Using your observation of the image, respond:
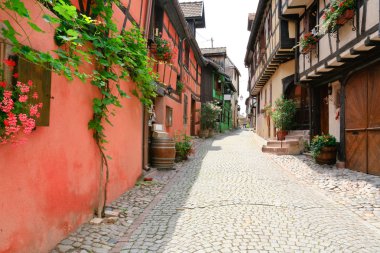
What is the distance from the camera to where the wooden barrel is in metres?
7.70

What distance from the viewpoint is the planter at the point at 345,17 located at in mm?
6270

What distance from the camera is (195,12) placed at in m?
16.2

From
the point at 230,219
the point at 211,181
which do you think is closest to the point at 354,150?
the point at 211,181

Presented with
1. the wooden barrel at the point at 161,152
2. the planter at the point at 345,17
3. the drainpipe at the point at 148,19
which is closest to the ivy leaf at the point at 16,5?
the drainpipe at the point at 148,19

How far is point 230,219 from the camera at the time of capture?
4.05 metres

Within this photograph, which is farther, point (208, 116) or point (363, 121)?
point (208, 116)

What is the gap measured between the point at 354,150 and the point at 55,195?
6949mm

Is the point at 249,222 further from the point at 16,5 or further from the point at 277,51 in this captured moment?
the point at 277,51

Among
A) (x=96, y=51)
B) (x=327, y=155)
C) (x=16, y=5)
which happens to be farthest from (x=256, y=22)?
(x=16, y=5)

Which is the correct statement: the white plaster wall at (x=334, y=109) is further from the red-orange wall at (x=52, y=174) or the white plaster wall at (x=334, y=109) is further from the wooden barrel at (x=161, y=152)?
the red-orange wall at (x=52, y=174)

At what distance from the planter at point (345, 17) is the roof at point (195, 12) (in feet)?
33.9

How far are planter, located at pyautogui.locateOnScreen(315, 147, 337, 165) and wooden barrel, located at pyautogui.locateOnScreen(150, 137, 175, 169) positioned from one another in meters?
4.05

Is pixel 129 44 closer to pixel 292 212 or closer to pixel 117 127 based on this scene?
pixel 117 127

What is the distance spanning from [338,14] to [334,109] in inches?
123
